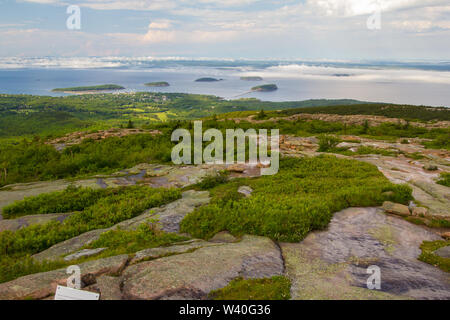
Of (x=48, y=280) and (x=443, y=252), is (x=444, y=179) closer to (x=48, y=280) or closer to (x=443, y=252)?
(x=443, y=252)

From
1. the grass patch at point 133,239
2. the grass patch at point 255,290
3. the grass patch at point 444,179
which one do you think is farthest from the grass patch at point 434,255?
the grass patch at point 133,239

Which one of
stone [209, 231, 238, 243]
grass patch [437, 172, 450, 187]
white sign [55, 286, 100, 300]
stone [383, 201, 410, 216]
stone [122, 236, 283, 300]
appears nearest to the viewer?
white sign [55, 286, 100, 300]

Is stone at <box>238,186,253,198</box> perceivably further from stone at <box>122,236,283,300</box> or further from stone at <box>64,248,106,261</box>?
stone at <box>64,248,106,261</box>

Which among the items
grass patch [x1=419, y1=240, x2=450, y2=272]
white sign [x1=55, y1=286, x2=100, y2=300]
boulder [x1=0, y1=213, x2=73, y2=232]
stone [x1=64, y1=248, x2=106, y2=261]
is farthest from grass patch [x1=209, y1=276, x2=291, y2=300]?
boulder [x1=0, y1=213, x2=73, y2=232]

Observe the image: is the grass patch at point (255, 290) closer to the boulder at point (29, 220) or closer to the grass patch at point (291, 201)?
the grass patch at point (291, 201)

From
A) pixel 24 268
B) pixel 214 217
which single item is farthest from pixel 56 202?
pixel 214 217
